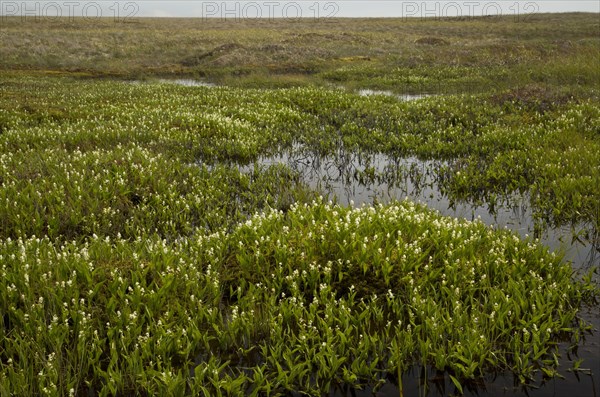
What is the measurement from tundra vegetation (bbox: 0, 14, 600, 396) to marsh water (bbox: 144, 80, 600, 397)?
0.34 feet

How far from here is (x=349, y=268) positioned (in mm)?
6570

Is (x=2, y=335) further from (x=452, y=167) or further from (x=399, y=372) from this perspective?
(x=452, y=167)

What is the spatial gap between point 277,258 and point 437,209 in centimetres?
471

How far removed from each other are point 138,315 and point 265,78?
32193 millimetres

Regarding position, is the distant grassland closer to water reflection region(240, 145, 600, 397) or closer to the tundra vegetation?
the tundra vegetation

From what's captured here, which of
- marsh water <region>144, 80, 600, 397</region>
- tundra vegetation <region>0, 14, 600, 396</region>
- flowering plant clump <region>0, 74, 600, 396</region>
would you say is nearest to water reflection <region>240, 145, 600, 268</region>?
marsh water <region>144, 80, 600, 397</region>

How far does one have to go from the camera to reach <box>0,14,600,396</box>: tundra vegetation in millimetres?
4984

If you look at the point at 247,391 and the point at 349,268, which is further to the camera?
the point at 349,268

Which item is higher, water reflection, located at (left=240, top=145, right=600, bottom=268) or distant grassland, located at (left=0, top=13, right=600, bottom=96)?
distant grassland, located at (left=0, top=13, right=600, bottom=96)

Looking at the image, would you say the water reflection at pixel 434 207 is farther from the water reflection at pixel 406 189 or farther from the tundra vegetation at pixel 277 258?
the tundra vegetation at pixel 277 258

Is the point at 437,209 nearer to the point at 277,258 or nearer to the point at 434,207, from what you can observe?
the point at 434,207

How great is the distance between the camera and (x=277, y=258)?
22.3 feet

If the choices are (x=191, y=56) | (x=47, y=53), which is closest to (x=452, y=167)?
(x=191, y=56)

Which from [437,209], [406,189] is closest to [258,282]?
[437,209]
